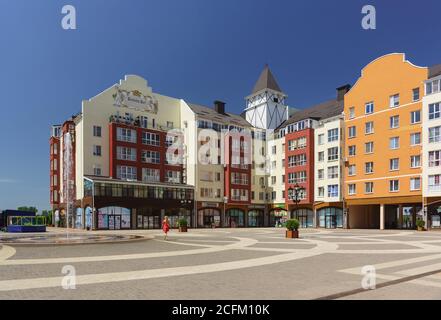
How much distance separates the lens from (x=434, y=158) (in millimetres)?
46000

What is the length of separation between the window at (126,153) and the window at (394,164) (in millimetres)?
37871

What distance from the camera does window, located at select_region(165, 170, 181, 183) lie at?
6481cm

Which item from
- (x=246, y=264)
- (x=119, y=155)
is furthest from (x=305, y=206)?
(x=246, y=264)

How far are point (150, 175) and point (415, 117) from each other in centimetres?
3993

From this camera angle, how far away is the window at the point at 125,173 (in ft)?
191

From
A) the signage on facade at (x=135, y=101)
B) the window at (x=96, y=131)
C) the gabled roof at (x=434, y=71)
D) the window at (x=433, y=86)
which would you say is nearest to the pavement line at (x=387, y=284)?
the window at (x=433, y=86)

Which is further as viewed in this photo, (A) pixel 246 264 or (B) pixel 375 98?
(B) pixel 375 98

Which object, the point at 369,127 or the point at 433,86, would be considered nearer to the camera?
the point at 433,86

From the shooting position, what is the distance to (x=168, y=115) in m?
66.8

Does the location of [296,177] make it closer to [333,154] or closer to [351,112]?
[333,154]

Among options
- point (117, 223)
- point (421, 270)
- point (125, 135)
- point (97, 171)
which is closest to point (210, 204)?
point (117, 223)
